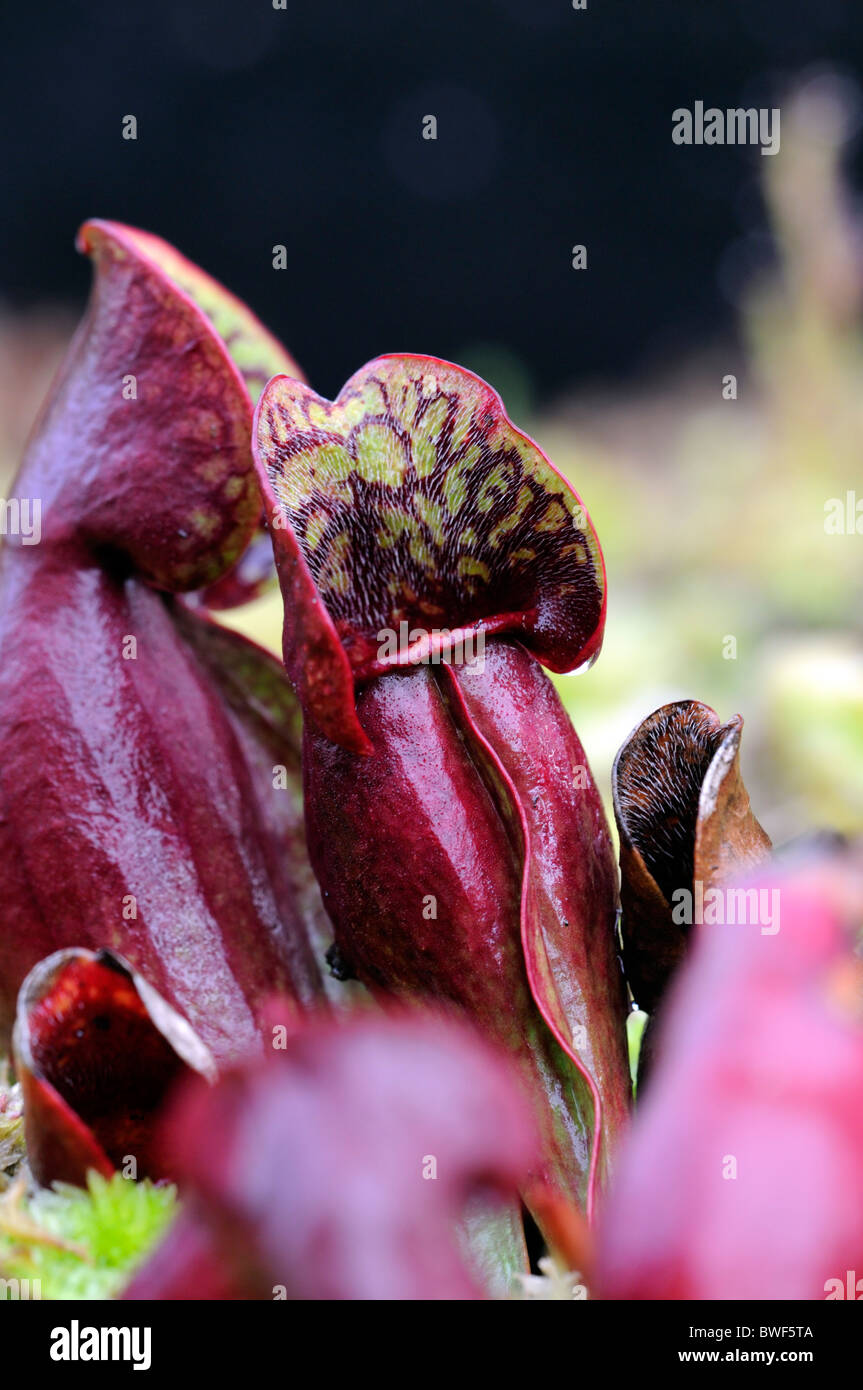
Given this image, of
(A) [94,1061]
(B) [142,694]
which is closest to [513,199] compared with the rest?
(B) [142,694]

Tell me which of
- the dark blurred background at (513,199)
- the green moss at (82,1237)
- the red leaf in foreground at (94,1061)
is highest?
the dark blurred background at (513,199)

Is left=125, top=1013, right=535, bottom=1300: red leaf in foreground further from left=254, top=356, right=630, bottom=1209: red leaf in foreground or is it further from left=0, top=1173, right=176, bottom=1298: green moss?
left=254, top=356, right=630, bottom=1209: red leaf in foreground

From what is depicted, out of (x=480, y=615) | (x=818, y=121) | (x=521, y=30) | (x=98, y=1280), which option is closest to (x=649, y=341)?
(x=521, y=30)

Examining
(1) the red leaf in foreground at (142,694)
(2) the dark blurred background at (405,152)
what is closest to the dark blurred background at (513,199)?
(2) the dark blurred background at (405,152)

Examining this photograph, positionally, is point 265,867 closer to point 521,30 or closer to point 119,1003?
point 119,1003

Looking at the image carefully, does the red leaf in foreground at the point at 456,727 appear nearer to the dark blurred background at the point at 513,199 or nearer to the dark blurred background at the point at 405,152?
the dark blurred background at the point at 513,199

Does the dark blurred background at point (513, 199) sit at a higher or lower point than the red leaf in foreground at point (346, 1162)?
higher
